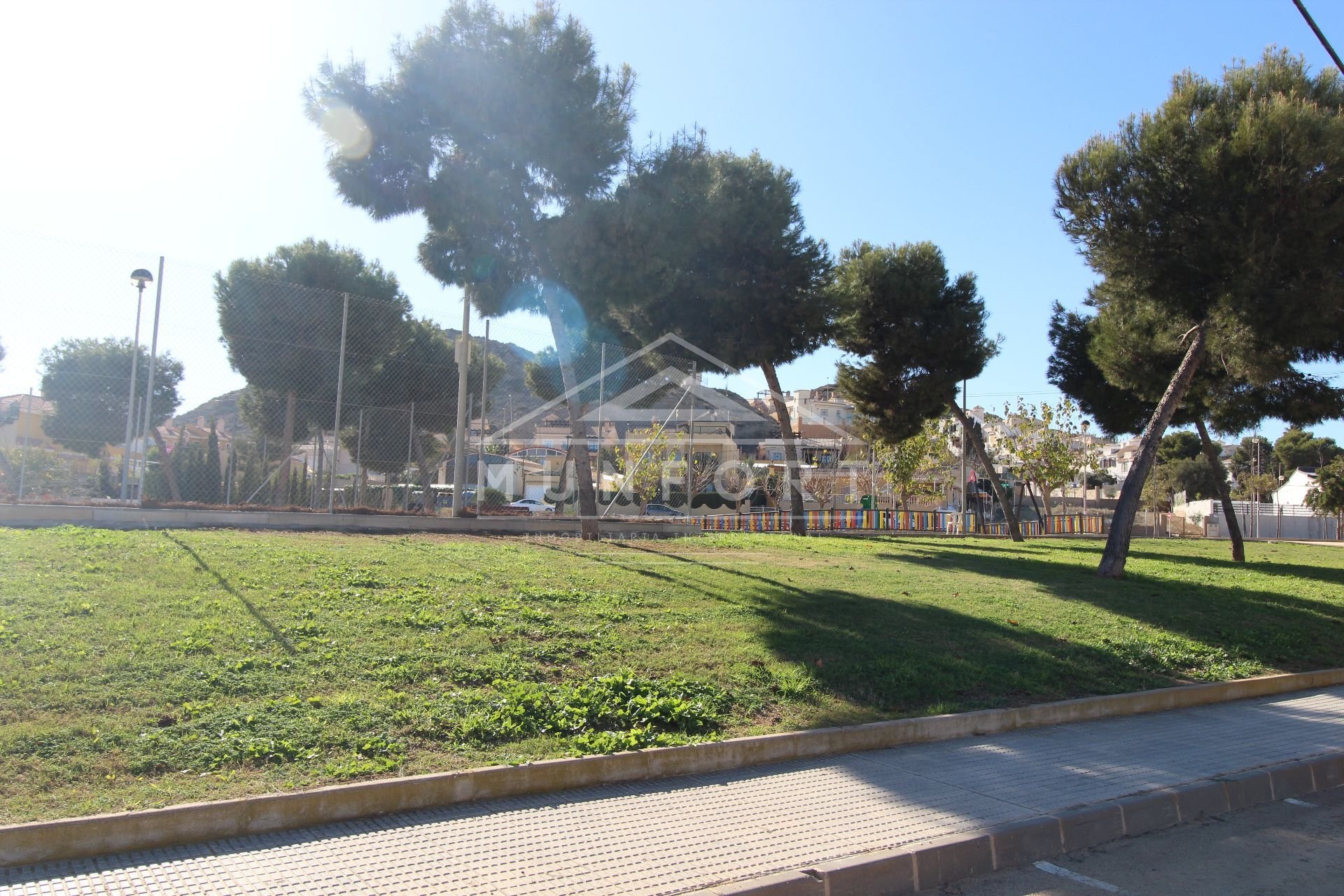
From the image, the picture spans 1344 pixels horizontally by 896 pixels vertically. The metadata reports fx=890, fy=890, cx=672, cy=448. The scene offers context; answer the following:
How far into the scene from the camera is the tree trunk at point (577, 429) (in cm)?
1388

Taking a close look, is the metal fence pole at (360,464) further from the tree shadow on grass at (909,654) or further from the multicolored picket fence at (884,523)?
the multicolored picket fence at (884,523)

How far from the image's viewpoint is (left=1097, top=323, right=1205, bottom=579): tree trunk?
14.9 m

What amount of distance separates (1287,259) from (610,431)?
1364 cm

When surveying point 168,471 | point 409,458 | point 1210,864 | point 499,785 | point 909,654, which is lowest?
point 1210,864

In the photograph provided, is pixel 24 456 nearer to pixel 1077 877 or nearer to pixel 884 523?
pixel 1077 877

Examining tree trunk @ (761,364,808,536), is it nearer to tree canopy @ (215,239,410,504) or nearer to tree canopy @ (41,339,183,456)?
tree canopy @ (215,239,410,504)

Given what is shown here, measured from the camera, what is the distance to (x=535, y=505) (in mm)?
27531

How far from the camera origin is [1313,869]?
473 cm

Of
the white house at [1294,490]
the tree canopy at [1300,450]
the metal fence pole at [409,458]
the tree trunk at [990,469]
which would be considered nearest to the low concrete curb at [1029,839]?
the metal fence pole at [409,458]

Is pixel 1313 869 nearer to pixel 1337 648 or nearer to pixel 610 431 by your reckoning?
pixel 1337 648

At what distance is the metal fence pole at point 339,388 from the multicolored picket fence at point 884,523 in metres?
8.00

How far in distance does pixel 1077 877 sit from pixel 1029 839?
0.31 metres

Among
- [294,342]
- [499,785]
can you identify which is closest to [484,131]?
[294,342]

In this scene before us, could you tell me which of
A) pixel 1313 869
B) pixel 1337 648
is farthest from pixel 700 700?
pixel 1337 648
